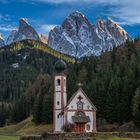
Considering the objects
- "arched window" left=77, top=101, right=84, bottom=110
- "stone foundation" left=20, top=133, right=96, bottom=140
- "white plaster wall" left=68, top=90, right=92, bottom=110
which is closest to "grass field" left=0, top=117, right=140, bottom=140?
"stone foundation" left=20, top=133, right=96, bottom=140

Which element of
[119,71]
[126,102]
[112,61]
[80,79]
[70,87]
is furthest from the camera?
A: [112,61]

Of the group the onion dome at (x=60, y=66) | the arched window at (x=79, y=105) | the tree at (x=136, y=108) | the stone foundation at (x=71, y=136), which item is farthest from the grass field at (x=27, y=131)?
the tree at (x=136, y=108)

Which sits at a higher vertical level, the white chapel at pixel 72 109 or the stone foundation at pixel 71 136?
the white chapel at pixel 72 109

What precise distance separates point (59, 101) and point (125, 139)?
47.8m

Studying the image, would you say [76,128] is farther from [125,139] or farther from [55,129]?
[125,139]

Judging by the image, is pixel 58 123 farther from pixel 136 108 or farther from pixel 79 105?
pixel 136 108

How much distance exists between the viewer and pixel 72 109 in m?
104

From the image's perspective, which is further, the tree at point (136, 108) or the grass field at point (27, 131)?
the tree at point (136, 108)

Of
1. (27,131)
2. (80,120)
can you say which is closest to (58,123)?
(80,120)

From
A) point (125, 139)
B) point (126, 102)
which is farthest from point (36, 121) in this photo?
point (125, 139)

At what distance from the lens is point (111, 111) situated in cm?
11781

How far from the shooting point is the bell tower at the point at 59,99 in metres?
105

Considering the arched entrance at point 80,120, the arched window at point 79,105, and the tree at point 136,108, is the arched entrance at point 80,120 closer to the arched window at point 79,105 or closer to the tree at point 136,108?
the arched window at point 79,105

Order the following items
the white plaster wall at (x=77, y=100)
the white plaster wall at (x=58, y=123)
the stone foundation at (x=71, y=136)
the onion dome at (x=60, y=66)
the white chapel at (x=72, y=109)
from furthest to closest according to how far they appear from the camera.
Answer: the onion dome at (x=60, y=66), the white plaster wall at (x=58, y=123), the white plaster wall at (x=77, y=100), the white chapel at (x=72, y=109), the stone foundation at (x=71, y=136)
